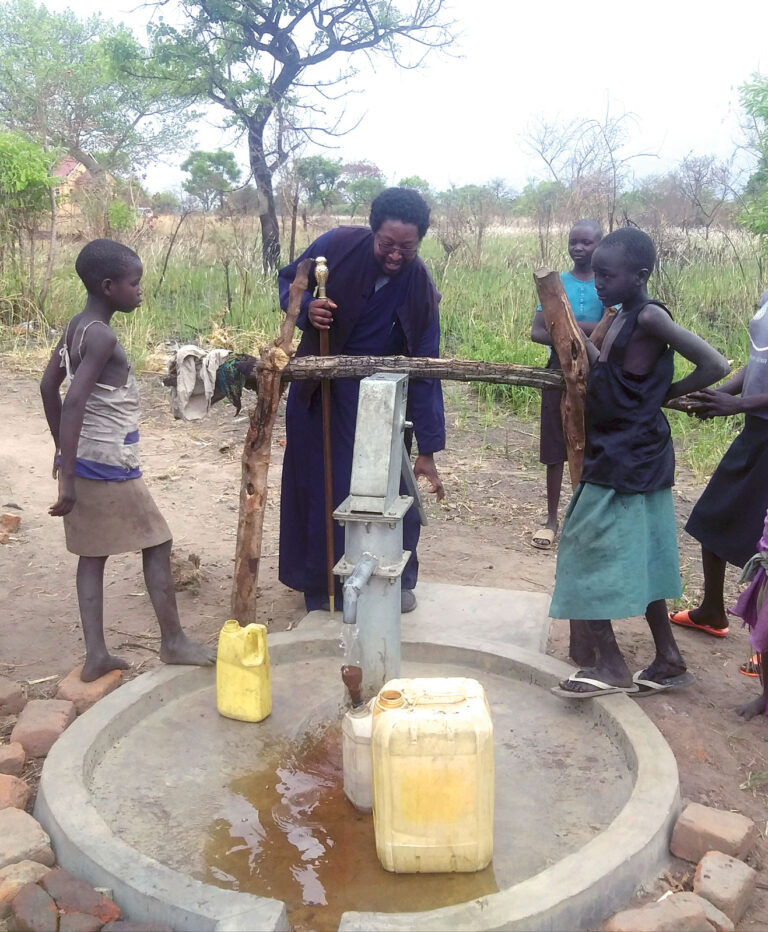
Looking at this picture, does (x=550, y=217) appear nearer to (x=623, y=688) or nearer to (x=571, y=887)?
(x=623, y=688)

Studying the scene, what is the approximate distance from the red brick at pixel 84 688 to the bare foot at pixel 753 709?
6.34ft

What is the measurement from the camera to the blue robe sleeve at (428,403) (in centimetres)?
320

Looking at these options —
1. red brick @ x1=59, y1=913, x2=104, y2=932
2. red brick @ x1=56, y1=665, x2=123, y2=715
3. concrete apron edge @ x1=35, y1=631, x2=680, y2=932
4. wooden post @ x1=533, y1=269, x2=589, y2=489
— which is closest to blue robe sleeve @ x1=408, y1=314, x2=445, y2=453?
wooden post @ x1=533, y1=269, x2=589, y2=489

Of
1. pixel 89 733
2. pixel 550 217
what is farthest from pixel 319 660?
pixel 550 217

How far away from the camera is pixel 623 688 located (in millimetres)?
2611

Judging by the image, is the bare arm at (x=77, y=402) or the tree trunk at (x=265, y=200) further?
the tree trunk at (x=265, y=200)

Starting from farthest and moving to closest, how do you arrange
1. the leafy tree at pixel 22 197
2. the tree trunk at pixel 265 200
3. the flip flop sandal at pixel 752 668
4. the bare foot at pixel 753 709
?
1. the tree trunk at pixel 265 200
2. the leafy tree at pixel 22 197
3. the flip flop sandal at pixel 752 668
4. the bare foot at pixel 753 709

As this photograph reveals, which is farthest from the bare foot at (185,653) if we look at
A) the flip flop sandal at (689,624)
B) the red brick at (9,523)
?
the red brick at (9,523)

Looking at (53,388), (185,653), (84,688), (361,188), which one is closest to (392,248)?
(53,388)

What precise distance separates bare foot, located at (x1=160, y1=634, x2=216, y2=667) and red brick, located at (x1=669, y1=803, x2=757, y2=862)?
1.44 metres

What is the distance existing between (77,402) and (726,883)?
2.04 m

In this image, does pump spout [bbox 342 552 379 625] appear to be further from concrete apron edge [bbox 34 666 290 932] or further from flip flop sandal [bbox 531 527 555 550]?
flip flop sandal [bbox 531 527 555 550]

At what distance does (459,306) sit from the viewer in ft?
27.5

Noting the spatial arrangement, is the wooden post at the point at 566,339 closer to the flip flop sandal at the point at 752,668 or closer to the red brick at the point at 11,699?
the flip flop sandal at the point at 752,668
